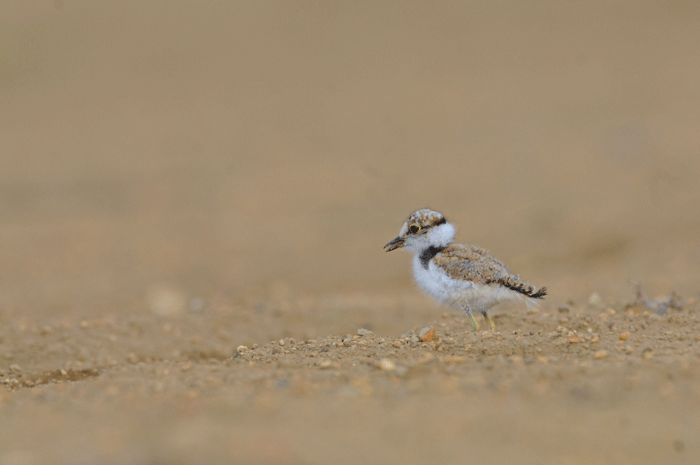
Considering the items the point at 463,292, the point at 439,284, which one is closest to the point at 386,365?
the point at 463,292

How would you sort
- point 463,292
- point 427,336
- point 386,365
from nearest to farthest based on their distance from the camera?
point 386,365 → point 427,336 → point 463,292

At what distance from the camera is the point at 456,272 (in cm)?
535

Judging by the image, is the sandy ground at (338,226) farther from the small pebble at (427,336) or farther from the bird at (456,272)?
the bird at (456,272)

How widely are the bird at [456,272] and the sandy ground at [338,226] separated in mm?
325

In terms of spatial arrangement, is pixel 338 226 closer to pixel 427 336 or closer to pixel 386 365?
pixel 427 336

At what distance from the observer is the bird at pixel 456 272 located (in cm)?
523

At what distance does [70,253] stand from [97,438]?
8089 millimetres

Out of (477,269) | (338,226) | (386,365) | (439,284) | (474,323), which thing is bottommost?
(386,365)

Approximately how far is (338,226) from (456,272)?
231 inches

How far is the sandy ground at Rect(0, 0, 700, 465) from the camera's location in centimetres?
321

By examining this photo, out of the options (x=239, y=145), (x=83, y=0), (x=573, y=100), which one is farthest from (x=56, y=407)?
(x=83, y=0)

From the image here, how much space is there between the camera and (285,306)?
701 cm

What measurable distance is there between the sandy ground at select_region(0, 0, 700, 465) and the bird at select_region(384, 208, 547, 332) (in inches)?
12.8

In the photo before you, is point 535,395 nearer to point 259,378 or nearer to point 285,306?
point 259,378
